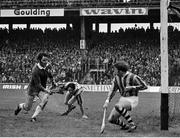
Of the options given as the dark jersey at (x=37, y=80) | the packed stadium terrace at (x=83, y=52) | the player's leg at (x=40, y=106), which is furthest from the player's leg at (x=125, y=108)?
the packed stadium terrace at (x=83, y=52)

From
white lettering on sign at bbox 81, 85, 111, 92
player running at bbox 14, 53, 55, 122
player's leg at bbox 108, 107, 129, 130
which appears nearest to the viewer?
player's leg at bbox 108, 107, 129, 130

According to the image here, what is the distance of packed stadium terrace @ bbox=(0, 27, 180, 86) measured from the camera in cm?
3203

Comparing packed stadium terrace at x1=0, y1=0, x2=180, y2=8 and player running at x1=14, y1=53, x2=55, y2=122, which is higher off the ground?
packed stadium terrace at x1=0, y1=0, x2=180, y2=8

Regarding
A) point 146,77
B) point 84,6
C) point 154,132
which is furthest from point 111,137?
point 84,6

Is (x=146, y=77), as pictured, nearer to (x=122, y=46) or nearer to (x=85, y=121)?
(x=122, y=46)

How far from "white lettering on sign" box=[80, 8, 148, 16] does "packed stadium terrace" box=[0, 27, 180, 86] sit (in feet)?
9.53

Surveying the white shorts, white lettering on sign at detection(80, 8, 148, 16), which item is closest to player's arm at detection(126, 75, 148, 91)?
the white shorts

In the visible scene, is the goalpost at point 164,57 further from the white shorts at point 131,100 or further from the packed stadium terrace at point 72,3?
the packed stadium terrace at point 72,3

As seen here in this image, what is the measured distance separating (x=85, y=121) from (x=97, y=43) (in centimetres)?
2620

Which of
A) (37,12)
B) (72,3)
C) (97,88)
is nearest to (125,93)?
(97,88)

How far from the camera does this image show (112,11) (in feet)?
115

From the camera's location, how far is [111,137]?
8922mm

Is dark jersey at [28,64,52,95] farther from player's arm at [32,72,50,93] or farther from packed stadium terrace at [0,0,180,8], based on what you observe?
packed stadium terrace at [0,0,180,8]

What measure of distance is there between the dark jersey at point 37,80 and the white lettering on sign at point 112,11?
22856mm
